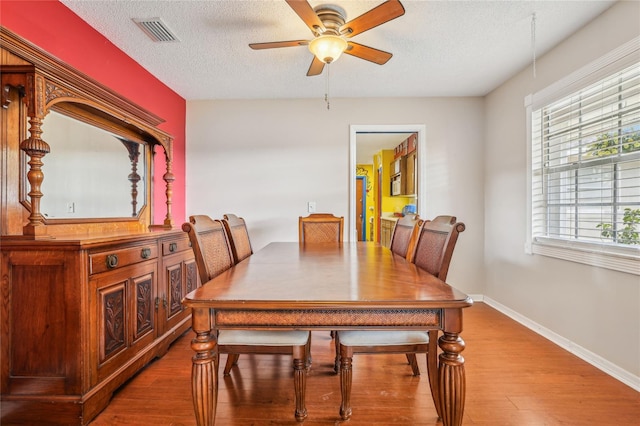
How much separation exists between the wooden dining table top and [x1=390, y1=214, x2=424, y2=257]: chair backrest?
12.7 inches

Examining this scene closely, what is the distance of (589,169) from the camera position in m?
2.19

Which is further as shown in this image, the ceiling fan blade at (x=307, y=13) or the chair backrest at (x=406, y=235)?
the chair backrest at (x=406, y=235)

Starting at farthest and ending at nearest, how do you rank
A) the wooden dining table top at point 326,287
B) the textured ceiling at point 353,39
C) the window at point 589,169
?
the textured ceiling at point 353,39 → the window at point 589,169 → the wooden dining table top at point 326,287

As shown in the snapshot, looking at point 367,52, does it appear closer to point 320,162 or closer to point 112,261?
point 320,162

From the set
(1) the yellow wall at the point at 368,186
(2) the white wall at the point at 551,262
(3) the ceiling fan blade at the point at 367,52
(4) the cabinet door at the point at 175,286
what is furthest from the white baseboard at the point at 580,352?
(1) the yellow wall at the point at 368,186

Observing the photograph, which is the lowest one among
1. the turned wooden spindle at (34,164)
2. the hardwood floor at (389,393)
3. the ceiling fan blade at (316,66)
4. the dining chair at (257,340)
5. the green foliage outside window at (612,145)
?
the hardwood floor at (389,393)

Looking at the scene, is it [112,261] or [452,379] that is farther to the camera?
[112,261]

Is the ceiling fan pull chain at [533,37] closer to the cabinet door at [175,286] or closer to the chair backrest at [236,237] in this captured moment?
the chair backrest at [236,237]

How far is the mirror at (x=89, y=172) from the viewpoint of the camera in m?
1.85

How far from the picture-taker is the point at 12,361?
146 cm

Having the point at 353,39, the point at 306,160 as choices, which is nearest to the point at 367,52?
the point at 353,39

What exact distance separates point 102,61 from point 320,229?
2214 mm

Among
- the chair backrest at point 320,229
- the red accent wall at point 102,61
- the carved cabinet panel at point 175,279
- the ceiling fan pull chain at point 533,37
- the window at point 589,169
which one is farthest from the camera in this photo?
the chair backrest at point 320,229

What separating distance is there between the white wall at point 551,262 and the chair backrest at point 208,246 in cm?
241
